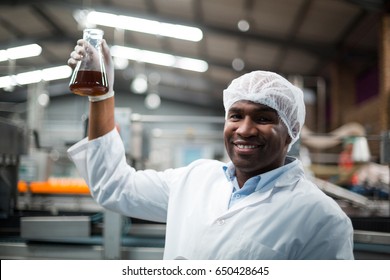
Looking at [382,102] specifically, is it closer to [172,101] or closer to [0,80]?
[0,80]

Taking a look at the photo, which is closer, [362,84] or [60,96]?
[362,84]

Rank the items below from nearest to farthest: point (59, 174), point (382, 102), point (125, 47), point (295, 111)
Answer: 1. point (295, 111)
2. point (59, 174)
3. point (382, 102)
4. point (125, 47)

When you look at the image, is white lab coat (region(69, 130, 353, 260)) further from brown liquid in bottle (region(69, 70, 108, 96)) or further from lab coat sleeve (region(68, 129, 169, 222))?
brown liquid in bottle (region(69, 70, 108, 96))

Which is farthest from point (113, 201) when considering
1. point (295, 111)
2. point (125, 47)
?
point (125, 47)

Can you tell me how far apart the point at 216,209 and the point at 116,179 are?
25cm

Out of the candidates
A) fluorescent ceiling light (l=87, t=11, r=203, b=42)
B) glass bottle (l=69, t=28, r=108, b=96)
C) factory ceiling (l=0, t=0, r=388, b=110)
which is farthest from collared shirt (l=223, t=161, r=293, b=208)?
fluorescent ceiling light (l=87, t=11, r=203, b=42)

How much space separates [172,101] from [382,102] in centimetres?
648

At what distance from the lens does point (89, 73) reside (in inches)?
32.7

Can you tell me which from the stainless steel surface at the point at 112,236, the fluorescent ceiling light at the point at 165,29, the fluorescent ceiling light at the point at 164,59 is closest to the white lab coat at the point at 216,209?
the stainless steel surface at the point at 112,236

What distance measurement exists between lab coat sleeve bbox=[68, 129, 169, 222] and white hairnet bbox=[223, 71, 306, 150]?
29 centimetres

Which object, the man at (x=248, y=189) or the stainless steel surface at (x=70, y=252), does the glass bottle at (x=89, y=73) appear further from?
the stainless steel surface at (x=70, y=252)

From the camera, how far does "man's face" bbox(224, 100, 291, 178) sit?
801mm

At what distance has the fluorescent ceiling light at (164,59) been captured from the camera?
6270mm
